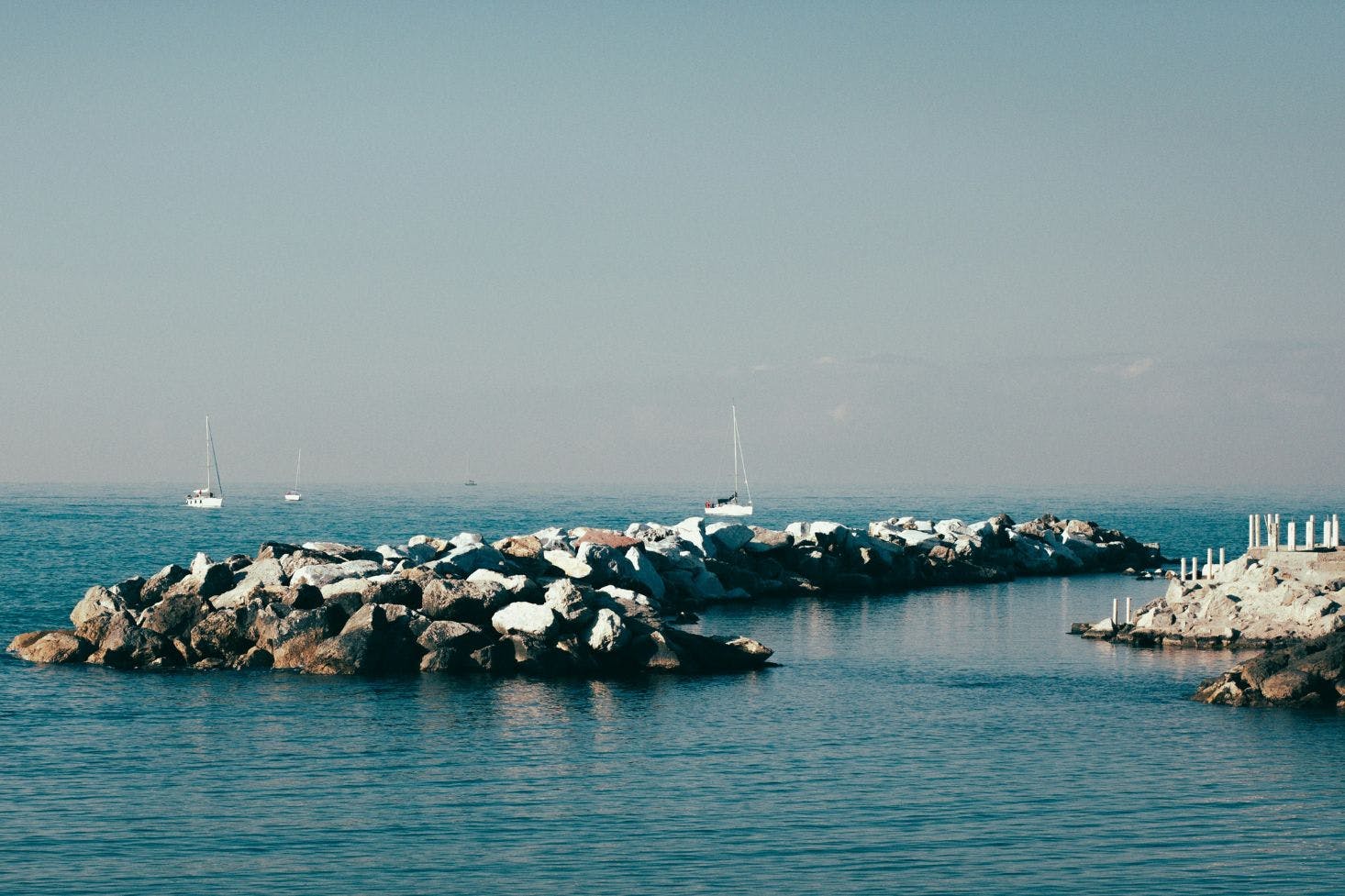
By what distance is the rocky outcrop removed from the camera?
1465 inches

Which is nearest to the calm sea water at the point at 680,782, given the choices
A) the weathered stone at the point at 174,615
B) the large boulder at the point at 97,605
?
the weathered stone at the point at 174,615

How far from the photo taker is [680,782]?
2862 cm

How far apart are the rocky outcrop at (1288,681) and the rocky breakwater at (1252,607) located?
32.1 ft

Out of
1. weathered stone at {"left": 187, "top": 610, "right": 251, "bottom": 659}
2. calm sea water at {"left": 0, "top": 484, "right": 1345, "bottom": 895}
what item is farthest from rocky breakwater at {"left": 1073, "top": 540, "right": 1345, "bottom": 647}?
weathered stone at {"left": 187, "top": 610, "right": 251, "bottom": 659}

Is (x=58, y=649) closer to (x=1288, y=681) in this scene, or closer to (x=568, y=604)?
(x=568, y=604)

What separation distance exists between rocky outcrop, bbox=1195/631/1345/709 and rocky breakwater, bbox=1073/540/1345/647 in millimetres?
9777

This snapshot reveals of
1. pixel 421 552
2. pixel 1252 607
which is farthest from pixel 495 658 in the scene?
pixel 1252 607

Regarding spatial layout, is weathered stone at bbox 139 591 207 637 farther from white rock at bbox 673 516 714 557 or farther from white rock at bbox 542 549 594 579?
white rock at bbox 673 516 714 557

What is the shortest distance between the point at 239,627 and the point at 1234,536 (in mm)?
123420

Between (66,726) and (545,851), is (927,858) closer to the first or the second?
(545,851)

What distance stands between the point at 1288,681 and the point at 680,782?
1834 centimetres

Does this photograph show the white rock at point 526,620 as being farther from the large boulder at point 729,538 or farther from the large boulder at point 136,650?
the large boulder at point 729,538

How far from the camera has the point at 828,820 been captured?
83.4 ft

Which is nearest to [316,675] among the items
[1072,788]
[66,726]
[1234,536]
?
[66,726]
